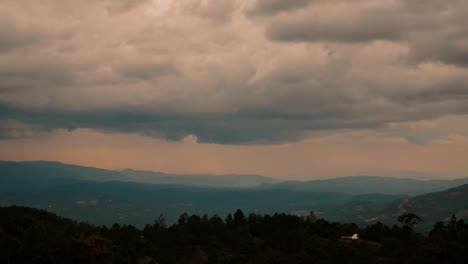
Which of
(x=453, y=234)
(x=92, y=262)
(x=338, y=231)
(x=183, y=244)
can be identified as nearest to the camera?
(x=92, y=262)

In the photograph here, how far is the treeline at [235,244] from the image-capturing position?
79250 mm

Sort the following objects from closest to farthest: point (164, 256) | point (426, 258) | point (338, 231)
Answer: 1. point (426, 258)
2. point (164, 256)
3. point (338, 231)

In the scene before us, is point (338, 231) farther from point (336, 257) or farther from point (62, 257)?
point (62, 257)

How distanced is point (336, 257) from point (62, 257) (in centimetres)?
3778

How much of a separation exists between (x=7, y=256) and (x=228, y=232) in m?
49.6

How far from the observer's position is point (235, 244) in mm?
113938

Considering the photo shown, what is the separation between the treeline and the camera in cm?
7925

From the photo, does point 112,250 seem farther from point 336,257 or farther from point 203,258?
point 336,257

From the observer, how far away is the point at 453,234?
89.4m

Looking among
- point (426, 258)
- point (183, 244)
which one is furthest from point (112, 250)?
point (426, 258)

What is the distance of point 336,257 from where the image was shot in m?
80.1

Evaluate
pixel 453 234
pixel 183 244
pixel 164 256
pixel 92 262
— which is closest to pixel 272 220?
pixel 183 244

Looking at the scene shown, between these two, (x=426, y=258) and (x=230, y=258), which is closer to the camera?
(x=426, y=258)

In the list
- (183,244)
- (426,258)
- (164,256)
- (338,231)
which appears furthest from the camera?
(338,231)
